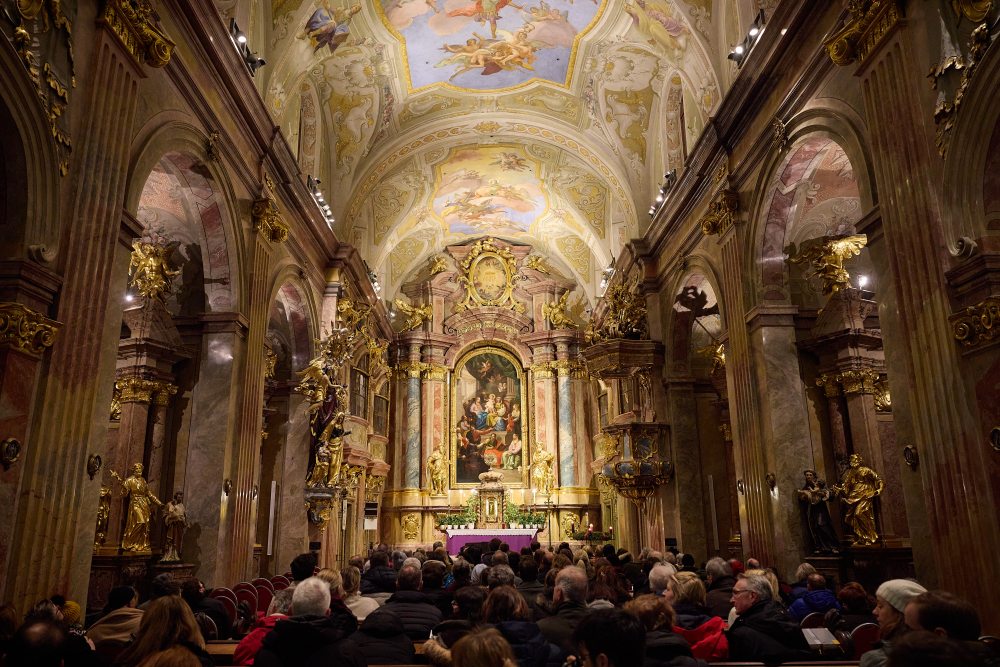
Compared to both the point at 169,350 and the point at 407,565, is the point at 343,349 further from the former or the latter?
the point at 407,565

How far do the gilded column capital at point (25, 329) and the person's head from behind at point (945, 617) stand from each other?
19.8 feet

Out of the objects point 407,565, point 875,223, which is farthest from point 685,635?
point 875,223

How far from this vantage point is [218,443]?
10398 mm

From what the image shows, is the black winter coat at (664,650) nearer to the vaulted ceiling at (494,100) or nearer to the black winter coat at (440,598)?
the black winter coat at (440,598)

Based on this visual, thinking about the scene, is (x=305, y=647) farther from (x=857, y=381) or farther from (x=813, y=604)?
(x=857, y=381)

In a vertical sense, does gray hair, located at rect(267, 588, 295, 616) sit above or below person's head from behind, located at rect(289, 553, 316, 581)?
below

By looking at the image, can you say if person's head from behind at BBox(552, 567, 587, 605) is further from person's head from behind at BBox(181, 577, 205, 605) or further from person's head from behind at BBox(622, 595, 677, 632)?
person's head from behind at BBox(181, 577, 205, 605)

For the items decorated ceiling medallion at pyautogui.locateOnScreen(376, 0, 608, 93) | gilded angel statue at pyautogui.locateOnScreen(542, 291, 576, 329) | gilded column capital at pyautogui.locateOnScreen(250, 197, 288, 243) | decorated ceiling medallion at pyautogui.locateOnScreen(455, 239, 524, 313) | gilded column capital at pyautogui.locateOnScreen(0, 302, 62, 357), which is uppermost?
decorated ceiling medallion at pyautogui.locateOnScreen(376, 0, 608, 93)

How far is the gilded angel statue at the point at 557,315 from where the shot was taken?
2384 cm

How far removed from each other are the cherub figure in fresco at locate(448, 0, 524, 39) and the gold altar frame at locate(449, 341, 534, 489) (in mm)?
11767

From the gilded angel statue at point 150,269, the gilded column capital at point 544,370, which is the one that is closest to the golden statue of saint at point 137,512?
the gilded angel statue at point 150,269

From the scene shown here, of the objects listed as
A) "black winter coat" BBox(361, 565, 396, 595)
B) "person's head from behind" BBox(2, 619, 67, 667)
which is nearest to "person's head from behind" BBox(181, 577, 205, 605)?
"black winter coat" BBox(361, 565, 396, 595)

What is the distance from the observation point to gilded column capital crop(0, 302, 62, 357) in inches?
219

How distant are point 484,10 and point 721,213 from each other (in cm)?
631
